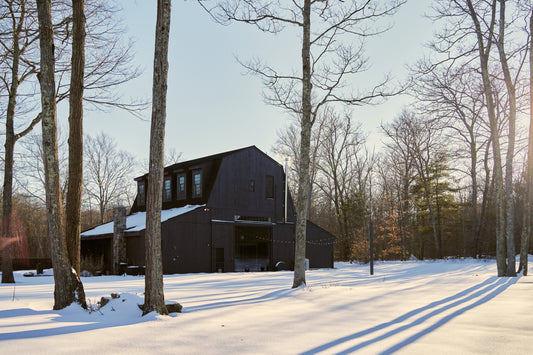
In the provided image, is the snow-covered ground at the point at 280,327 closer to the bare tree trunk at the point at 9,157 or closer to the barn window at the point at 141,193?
the bare tree trunk at the point at 9,157

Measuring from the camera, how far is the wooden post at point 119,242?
2302cm

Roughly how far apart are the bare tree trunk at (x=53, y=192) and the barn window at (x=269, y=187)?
20513mm

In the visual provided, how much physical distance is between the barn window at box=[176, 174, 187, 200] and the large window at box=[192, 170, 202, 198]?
92 cm

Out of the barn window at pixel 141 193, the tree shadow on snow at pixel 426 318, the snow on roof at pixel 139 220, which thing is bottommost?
the tree shadow on snow at pixel 426 318

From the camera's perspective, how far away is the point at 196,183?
87.6ft

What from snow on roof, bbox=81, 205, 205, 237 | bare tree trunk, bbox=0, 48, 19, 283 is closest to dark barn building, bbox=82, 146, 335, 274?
snow on roof, bbox=81, 205, 205, 237

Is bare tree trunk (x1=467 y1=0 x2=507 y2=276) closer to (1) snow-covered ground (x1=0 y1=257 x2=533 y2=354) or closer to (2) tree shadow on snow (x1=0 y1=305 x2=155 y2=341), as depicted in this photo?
(1) snow-covered ground (x1=0 y1=257 x2=533 y2=354)

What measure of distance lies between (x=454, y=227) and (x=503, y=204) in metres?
31.8

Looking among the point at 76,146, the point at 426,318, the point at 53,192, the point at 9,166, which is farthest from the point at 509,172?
the point at 9,166

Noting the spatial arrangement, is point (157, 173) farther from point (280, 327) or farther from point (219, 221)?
point (219, 221)

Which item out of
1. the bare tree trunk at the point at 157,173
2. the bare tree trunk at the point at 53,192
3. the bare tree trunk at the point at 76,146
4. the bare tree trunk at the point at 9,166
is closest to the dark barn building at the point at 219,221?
the bare tree trunk at the point at 9,166

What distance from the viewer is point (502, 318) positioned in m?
7.09

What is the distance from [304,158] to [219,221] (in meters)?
14.2

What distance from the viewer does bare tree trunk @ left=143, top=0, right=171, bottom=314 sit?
23.3ft
